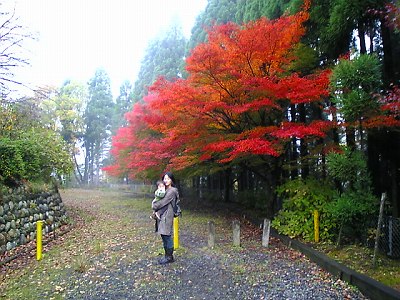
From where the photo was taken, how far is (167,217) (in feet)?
20.7

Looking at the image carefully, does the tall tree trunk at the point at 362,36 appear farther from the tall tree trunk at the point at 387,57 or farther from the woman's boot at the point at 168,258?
the woman's boot at the point at 168,258

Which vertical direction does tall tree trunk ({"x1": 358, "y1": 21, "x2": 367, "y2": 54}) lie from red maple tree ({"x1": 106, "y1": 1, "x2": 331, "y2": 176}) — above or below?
above

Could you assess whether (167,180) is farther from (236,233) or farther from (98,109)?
(98,109)

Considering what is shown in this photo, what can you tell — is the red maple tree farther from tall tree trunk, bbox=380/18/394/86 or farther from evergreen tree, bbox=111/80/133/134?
evergreen tree, bbox=111/80/133/134

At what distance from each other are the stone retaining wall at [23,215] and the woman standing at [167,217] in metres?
4.12

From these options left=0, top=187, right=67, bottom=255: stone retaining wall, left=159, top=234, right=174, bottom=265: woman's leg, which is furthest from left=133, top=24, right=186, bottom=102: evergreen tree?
left=159, top=234, right=174, bottom=265: woman's leg

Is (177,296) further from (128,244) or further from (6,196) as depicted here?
(6,196)

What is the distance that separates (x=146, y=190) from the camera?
1242 inches

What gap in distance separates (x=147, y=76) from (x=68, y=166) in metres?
19.6

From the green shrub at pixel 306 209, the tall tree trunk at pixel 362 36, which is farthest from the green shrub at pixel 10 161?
the tall tree trunk at pixel 362 36

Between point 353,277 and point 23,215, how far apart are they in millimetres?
8141

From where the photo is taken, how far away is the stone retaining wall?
8.16 m

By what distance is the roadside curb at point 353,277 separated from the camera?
15.2ft

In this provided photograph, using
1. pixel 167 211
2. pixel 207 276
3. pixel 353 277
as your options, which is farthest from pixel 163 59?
pixel 353 277
